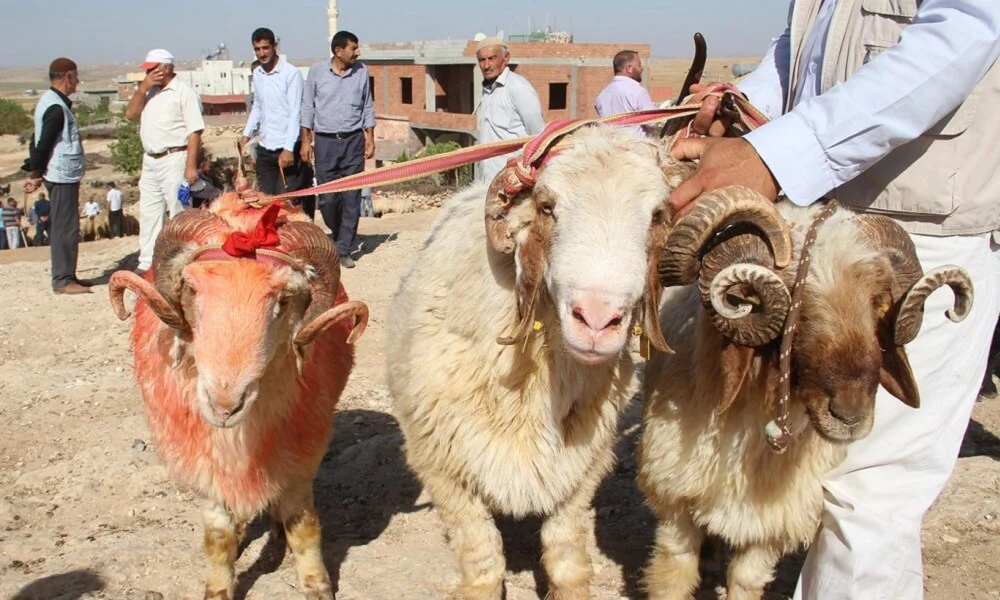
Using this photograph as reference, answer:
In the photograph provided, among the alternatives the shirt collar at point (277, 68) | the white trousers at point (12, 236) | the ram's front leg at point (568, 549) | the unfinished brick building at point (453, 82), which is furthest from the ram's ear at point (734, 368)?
the unfinished brick building at point (453, 82)

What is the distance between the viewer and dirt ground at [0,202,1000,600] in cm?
412

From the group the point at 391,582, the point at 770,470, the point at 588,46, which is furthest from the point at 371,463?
the point at 588,46

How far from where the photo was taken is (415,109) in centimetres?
4400

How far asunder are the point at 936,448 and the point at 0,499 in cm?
508

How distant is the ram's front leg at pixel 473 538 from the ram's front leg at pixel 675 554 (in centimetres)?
73

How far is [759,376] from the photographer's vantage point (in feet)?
9.48

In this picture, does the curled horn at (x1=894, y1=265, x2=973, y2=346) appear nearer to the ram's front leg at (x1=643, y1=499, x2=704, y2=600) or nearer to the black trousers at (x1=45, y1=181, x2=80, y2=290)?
the ram's front leg at (x1=643, y1=499, x2=704, y2=600)

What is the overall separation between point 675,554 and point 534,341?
1185mm

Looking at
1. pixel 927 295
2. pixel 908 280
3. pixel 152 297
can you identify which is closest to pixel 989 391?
pixel 908 280

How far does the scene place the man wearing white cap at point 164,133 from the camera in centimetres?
913

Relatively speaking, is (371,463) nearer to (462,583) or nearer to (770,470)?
(462,583)

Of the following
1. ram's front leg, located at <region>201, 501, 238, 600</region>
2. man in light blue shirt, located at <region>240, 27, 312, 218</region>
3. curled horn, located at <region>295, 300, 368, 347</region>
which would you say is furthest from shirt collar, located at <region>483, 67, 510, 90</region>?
ram's front leg, located at <region>201, 501, 238, 600</region>

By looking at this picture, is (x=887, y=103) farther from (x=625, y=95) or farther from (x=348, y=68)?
(x=348, y=68)

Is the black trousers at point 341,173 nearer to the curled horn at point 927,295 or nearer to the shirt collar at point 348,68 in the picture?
the shirt collar at point 348,68
